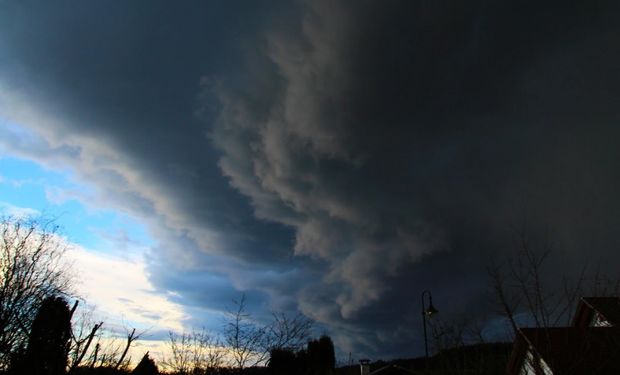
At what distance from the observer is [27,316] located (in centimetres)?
2378

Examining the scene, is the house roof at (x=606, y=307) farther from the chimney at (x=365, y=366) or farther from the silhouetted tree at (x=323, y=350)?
the silhouetted tree at (x=323, y=350)

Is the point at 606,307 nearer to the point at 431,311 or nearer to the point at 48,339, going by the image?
the point at 431,311

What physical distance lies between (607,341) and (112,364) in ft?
87.7

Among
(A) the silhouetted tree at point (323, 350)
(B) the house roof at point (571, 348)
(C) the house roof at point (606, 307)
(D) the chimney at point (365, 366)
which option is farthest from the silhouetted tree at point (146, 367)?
(C) the house roof at point (606, 307)

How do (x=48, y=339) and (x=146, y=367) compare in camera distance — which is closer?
(x=48, y=339)

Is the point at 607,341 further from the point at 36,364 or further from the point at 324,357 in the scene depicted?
the point at 324,357

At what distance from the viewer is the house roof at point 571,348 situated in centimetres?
883

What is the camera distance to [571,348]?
959 centimetres

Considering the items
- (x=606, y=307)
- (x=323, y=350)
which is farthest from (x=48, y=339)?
(x=323, y=350)

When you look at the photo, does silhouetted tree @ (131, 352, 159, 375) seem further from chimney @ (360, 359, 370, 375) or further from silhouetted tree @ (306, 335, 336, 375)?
silhouetted tree @ (306, 335, 336, 375)

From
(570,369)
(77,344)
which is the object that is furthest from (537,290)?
(77,344)

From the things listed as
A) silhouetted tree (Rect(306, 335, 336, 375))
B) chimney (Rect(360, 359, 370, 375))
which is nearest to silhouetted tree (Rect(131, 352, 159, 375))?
chimney (Rect(360, 359, 370, 375))

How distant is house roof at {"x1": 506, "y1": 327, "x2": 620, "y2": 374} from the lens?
883 centimetres

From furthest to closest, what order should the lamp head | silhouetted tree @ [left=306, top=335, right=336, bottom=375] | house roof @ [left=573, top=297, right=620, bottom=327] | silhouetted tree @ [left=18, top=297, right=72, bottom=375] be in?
silhouetted tree @ [left=306, top=335, right=336, bottom=375] < the lamp head < silhouetted tree @ [left=18, top=297, right=72, bottom=375] < house roof @ [left=573, top=297, right=620, bottom=327]
